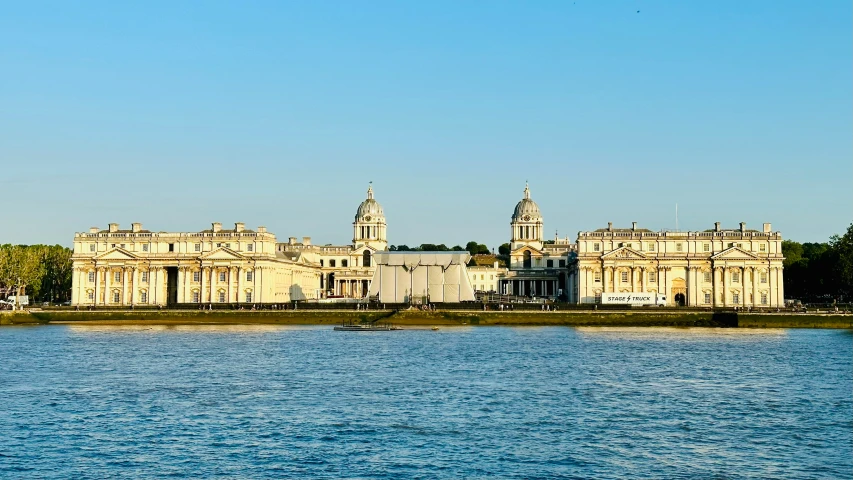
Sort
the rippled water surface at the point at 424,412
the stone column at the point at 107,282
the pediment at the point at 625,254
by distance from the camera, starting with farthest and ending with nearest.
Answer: the stone column at the point at 107,282
the pediment at the point at 625,254
the rippled water surface at the point at 424,412

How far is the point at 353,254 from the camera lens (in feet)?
535

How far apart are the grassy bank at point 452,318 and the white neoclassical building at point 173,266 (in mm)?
18194

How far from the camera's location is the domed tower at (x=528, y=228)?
165m

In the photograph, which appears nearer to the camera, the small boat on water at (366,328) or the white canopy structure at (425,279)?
the small boat on water at (366,328)

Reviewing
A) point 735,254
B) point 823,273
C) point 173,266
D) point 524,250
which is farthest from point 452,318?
point 524,250

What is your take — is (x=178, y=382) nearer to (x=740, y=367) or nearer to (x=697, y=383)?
(x=697, y=383)

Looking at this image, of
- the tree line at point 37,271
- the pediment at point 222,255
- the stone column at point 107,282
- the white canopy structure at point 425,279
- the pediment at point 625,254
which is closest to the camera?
the white canopy structure at point 425,279

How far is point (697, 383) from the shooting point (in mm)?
48594

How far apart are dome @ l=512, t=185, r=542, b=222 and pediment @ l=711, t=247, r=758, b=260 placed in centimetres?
4694

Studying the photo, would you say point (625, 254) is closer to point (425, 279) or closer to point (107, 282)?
point (425, 279)

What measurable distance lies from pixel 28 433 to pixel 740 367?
36293 mm

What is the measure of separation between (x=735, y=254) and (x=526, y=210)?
163ft

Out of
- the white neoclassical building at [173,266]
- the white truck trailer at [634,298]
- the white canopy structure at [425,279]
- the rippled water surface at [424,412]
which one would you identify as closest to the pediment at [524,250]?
the white truck trailer at [634,298]

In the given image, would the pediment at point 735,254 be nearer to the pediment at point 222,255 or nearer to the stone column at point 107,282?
the pediment at point 222,255
